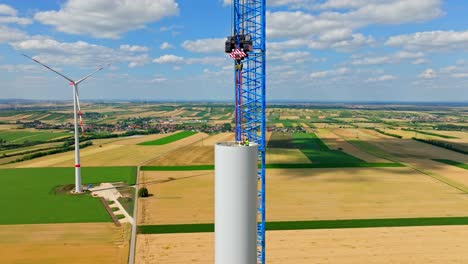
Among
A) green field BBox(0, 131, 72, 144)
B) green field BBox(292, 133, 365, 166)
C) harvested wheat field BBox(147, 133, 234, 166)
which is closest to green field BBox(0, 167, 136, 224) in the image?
harvested wheat field BBox(147, 133, 234, 166)

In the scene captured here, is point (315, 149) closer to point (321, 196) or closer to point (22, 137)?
point (321, 196)

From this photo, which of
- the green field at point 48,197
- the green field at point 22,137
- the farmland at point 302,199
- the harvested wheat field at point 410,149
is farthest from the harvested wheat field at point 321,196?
the green field at point 22,137

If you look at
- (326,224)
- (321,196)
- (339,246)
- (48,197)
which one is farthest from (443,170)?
(48,197)

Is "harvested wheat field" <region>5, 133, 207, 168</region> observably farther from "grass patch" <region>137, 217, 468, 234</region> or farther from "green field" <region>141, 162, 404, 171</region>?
"grass patch" <region>137, 217, 468, 234</region>

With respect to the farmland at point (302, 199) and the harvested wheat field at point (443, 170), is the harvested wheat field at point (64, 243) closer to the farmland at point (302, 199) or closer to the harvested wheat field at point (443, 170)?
the farmland at point (302, 199)

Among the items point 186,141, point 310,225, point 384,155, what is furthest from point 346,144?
point 310,225

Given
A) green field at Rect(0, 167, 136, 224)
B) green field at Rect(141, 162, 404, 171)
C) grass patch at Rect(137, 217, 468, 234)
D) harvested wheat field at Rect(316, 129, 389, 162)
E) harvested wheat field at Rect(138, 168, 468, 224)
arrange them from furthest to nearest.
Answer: harvested wheat field at Rect(316, 129, 389, 162), green field at Rect(141, 162, 404, 171), harvested wheat field at Rect(138, 168, 468, 224), green field at Rect(0, 167, 136, 224), grass patch at Rect(137, 217, 468, 234)
